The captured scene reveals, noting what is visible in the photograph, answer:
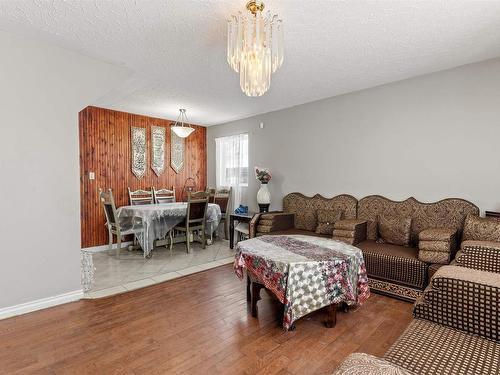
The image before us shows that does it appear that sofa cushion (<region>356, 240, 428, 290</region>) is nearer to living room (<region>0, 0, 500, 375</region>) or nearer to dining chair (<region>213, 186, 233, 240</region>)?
living room (<region>0, 0, 500, 375</region>)

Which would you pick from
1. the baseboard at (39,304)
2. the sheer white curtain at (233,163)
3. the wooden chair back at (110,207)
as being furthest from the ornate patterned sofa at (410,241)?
the wooden chair back at (110,207)

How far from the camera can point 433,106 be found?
10.3ft

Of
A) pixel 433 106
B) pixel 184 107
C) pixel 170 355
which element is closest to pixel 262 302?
pixel 170 355

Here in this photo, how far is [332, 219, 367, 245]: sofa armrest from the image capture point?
3115mm

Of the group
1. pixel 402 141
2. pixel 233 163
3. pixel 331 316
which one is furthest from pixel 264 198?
pixel 331 316

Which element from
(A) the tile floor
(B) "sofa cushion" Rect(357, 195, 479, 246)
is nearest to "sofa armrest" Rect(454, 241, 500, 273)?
(B) "sofa cushion" Rect(357, 195, 479, 246)

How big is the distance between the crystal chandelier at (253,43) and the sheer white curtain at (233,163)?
3.32 meters

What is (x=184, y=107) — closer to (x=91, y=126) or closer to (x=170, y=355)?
(x=91, y=126)

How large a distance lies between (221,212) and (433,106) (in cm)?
386

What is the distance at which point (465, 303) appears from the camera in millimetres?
1462

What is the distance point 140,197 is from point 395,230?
4.27m

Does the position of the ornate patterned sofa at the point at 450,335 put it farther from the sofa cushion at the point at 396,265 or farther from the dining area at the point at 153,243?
the dining area at the point at 153,243

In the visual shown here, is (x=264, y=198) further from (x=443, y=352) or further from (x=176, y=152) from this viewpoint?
(x=443, y=352)

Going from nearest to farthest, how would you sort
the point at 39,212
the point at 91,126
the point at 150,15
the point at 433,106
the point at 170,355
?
the point at 170,355, the point at 150,15, the point at 39,212, the point at 433,106, the point at 91,126
